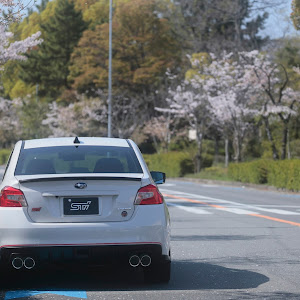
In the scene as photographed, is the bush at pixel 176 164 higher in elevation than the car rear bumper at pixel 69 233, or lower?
lower

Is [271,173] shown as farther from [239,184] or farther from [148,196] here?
[148,196]

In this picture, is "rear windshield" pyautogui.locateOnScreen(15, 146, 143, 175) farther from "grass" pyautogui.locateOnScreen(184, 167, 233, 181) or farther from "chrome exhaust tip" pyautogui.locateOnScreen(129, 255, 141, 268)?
"grass" pyautogui.locateOnScreen(184, 167, 233, 181)

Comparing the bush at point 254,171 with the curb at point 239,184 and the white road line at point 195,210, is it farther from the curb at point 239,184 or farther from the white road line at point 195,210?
the white road line at point 195,210

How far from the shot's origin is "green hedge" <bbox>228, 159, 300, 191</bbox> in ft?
94.1

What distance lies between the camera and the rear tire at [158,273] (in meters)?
7.32

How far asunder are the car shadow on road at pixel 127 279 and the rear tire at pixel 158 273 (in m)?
0.05

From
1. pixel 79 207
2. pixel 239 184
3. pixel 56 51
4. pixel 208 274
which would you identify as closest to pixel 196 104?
pixel 239 184

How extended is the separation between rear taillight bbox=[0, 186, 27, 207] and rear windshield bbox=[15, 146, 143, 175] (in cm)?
36

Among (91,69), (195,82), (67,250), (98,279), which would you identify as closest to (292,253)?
(98,279)

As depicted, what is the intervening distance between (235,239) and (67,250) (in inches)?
→ 208

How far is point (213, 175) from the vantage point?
4147cm

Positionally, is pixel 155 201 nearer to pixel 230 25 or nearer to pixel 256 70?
pixel 256 70

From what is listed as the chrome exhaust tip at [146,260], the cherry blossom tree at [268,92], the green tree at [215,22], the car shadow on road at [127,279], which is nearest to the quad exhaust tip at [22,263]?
the car shadow on road at [127,279]

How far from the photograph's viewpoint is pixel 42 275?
8.06 m
